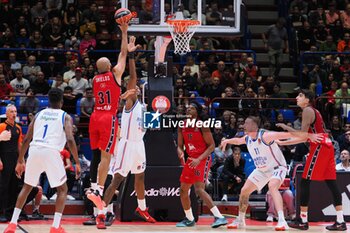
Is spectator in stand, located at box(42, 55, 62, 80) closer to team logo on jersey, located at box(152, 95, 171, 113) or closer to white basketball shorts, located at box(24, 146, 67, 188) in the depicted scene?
team logo on jersey, located at box(152, 95, 171, 113)

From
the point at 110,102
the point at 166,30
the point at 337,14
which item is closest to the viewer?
the point at 110,102

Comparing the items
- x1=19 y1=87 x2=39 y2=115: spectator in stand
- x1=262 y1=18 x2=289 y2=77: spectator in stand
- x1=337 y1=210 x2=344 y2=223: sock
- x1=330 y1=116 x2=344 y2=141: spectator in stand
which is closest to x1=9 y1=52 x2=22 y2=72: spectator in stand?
x1=19 y1=87 x2=39 y2=115: spectator in stand

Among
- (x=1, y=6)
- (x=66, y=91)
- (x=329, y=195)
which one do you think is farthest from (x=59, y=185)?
(x=1, y=6)

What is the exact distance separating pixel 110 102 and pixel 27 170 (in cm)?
178

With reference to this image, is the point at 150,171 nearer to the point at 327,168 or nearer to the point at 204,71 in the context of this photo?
the point at 327,168

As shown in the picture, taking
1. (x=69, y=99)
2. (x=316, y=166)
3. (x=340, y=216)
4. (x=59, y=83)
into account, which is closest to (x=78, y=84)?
(x=59, y=83)

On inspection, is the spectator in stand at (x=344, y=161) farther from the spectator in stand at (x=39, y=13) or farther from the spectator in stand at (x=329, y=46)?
the spectator in stand at (x=39, y=13)

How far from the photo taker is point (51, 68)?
19.4 meters

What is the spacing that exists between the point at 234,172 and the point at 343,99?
3856mm

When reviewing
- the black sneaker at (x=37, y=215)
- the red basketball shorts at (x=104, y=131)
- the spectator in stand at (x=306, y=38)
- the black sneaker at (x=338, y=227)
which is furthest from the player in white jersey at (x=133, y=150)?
the spectator in stand at (x=306, y=38)

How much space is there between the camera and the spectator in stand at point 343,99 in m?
18.4

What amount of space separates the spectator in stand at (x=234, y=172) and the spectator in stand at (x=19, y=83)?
4.78 m

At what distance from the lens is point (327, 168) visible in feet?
42.8

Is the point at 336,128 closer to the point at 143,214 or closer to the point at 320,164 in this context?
the point at 320,164
